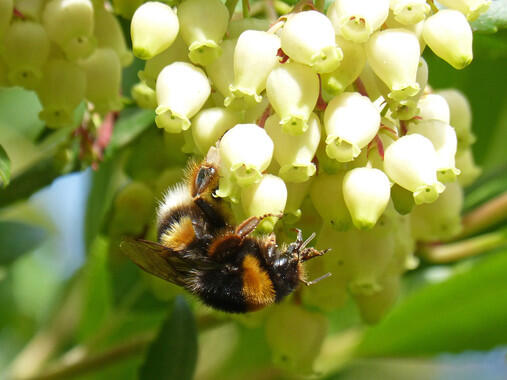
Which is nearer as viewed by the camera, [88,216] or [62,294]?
[88,216]

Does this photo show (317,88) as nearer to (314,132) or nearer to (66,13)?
(314,132)

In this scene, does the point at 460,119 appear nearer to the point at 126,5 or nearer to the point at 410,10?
the point at 410,10

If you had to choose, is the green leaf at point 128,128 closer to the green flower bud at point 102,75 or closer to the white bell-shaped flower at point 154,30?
the green flower bud at point 102,75

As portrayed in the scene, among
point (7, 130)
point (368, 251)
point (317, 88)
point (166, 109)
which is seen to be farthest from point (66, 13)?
point (7, 130)

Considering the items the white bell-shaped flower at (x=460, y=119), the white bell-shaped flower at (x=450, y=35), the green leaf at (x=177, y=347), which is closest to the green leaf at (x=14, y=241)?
the green leaf at (x=177, y=347)

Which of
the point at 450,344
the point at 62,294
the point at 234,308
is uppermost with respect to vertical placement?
the point at 234,308

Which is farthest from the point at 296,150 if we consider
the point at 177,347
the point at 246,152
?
the point at 177,347
